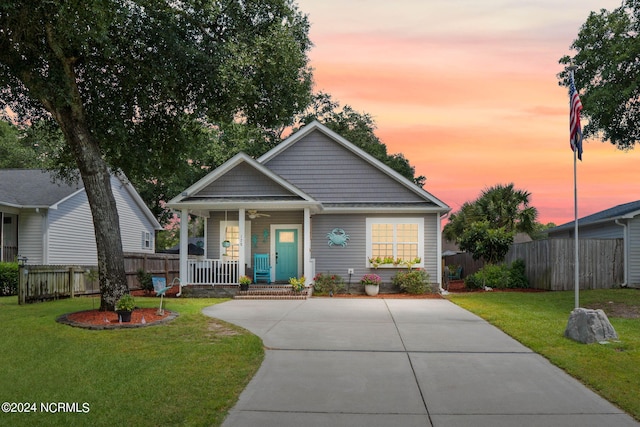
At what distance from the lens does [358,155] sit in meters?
20.4

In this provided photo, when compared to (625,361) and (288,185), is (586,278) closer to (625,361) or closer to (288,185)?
(288,185)

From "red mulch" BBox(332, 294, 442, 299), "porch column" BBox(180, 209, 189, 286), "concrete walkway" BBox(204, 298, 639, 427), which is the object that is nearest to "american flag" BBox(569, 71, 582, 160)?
"concrete walkway" BBox(204, 298, 639, 427)

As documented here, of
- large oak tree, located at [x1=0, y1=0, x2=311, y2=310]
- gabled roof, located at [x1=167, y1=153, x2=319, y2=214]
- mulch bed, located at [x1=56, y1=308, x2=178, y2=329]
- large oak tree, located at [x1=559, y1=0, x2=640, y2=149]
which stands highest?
large oak tree, located at [x1=559, y1=0, x2=640, y2=149]

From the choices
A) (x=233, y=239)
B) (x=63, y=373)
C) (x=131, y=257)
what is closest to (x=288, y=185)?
(x=233, y=239)

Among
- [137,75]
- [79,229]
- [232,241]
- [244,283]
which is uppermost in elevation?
[137,75]

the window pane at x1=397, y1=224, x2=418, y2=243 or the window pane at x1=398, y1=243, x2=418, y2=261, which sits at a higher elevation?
the window pane at x1=397, y1=224, x2=418, y2=243

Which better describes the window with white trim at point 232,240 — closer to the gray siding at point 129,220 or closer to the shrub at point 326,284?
the shrub at point 326,284

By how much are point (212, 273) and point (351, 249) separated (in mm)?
5279

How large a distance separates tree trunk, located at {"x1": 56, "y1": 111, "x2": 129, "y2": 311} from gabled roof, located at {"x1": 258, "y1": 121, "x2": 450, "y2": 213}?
8.61m

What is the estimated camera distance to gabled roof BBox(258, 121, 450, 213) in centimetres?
1955

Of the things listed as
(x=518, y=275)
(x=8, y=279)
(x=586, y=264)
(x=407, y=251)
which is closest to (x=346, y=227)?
(x=407, y=251)

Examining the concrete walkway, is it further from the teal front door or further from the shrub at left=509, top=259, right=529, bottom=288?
the shrub at left=509, top=259, right=529, bottom=288

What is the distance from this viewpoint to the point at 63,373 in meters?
6.72

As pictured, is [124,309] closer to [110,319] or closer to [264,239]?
[110,319]
